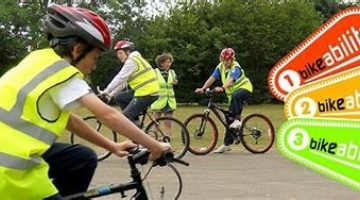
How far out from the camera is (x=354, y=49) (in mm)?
3967

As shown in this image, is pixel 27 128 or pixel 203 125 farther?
pixel 203 125

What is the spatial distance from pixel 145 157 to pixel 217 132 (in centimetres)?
843

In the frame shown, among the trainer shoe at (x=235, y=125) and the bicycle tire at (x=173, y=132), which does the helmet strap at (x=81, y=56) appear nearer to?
the bicycle tire at (x=173, y=132)

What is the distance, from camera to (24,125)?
124 inches

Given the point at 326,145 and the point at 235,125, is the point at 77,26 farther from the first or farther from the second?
the point at 235,125

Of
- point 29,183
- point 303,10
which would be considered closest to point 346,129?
point 29,183

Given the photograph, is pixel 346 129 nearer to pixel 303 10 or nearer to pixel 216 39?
pixel 216 39

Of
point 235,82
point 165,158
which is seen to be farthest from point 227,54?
point 165,158

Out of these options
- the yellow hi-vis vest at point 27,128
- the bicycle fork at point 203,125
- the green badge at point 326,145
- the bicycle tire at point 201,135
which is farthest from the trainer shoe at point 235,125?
the yellow hi-vis vest at point 27,128

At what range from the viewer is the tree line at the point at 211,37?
42688mm

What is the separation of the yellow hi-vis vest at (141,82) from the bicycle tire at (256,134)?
7.00 feet

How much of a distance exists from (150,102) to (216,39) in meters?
33.3

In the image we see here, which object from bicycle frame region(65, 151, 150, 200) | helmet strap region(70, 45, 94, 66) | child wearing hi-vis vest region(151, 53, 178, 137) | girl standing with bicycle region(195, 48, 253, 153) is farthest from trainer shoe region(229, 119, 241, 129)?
helmet strap region(70, 45, 94, 66)

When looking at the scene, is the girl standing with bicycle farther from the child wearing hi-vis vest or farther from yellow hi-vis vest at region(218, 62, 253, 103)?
the child wearing hi-vis vest
